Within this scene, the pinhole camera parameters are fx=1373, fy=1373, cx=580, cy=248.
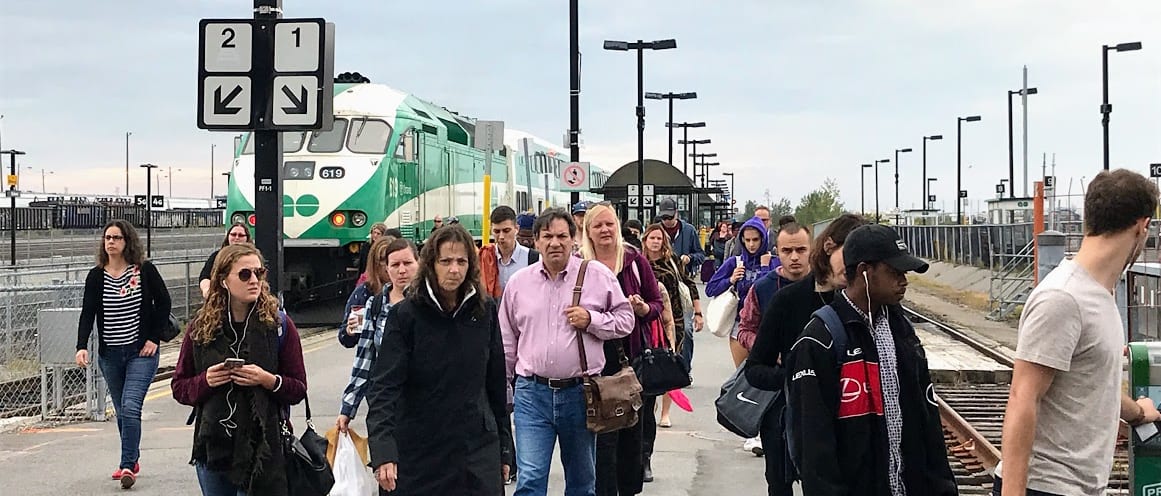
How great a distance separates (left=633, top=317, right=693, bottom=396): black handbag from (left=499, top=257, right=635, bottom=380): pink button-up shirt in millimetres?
542

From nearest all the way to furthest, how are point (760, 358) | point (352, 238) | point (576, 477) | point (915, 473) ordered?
point (915, 473), point (760, 358), point (576, 477), point (352, 238)

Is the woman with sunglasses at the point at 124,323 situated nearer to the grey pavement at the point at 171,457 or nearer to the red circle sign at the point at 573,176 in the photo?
the grey pavement at the point at 171,457

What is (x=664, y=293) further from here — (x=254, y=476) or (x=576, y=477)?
(x=254, y=476)

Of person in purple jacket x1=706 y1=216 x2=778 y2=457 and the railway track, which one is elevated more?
person in purple jacket x1=706 y1=216 x2=778 y2=457

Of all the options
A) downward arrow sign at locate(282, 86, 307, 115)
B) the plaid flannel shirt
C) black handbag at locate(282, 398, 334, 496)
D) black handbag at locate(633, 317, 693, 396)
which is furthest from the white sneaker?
black handbag at locate(282, 398, 334, 496)

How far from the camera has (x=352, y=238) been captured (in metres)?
22.6

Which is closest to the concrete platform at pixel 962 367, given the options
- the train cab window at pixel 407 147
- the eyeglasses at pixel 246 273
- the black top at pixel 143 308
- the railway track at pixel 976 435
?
the railway track at pixel 976 435

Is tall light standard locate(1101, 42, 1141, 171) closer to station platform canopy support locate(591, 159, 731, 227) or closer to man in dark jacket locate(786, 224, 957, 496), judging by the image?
station platform canopy support locate(591, 159, 731, 227)

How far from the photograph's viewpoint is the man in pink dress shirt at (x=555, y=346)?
263 inches

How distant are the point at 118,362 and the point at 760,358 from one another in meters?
5.37

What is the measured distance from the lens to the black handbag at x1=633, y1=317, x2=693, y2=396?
739 cm

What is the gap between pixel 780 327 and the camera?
5.68 meters

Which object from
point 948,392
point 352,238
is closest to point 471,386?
point 948,392

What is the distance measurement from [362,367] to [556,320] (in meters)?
0.96
